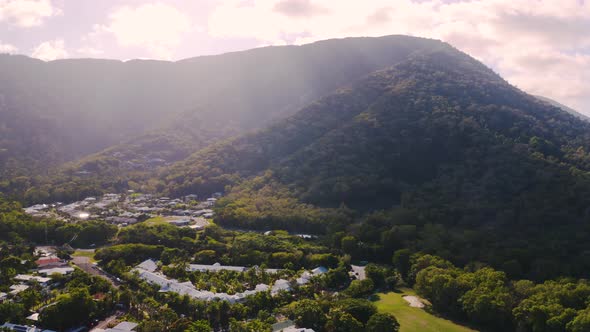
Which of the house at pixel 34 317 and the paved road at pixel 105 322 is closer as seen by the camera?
the paved road at pixel 105 322

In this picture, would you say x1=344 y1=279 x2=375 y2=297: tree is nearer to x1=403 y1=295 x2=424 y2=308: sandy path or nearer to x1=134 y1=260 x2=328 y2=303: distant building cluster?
x1=403 y1=295 x2=424 y2=308: sandy path

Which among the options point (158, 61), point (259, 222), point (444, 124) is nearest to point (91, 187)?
point (259, 222)

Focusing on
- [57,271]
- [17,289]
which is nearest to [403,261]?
[57,271]

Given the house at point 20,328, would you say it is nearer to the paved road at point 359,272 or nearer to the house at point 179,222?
the paved road at point 359,272

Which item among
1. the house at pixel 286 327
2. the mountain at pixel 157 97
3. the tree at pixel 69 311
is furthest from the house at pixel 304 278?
the mountain at pixel 157 97

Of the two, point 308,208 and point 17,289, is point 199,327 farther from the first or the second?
point 308,208
